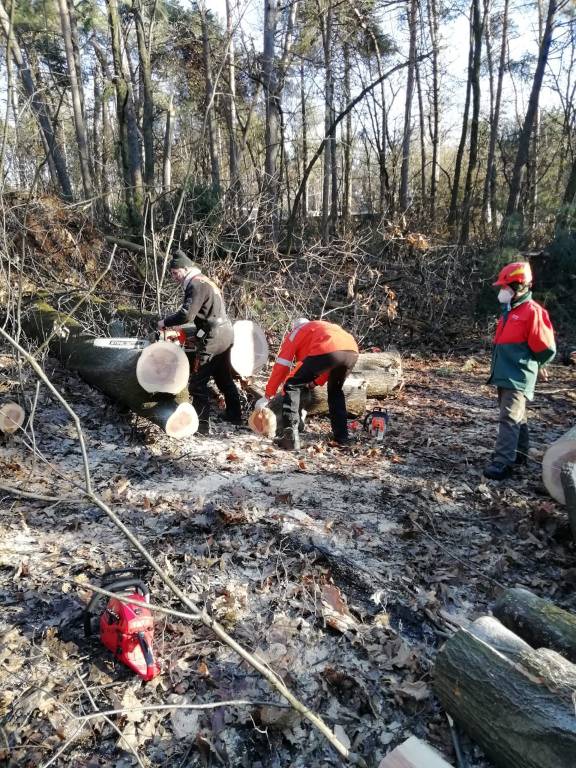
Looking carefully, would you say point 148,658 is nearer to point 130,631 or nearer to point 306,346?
point 130,631

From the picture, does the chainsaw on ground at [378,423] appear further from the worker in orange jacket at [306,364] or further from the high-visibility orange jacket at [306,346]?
the high-visibility orange jacket at [306,346]

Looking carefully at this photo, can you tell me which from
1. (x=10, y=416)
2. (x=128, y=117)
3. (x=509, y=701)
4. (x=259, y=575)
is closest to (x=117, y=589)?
(x=259, y=575)

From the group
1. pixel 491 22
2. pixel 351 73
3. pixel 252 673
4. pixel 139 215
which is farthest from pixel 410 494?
pixel 491 22

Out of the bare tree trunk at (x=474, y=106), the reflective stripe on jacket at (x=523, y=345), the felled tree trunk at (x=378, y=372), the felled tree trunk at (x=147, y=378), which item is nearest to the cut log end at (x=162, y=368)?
the felled tree trunk at (x=147, y=378)

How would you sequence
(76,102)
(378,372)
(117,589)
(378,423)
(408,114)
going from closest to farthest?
(117,589) < (378,423) < (378,372) < (76,102) < (408,114)

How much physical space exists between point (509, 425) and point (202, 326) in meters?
3.21

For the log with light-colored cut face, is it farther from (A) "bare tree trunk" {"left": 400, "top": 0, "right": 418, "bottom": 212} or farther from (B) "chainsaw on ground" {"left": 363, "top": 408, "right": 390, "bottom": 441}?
(A) "bare tree trunk" {"left": 400, "top": 0, "right": 418, "bottom": 212}

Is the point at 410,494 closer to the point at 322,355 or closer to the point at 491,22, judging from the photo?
the point at 322,355

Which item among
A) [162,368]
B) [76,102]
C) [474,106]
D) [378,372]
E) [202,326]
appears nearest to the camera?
[162,368]

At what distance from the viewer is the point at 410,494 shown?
14.2 ft

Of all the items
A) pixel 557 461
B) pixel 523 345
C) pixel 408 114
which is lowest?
pixel 557 461

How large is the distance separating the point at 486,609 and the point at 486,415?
372 cm

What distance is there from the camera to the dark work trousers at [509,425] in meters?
4.63

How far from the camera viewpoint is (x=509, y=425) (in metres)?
4.64
